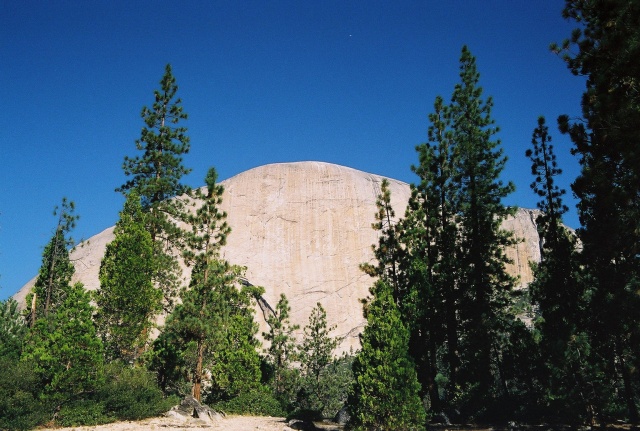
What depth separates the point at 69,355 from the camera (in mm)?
14086

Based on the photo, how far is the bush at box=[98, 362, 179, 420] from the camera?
14.8 meters

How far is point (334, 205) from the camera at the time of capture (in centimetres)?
6481

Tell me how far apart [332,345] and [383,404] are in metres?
18.1

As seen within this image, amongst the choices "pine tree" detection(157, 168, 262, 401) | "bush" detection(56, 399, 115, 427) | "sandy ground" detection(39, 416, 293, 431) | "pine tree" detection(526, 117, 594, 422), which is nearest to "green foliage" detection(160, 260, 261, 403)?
"pine tree" detection(157, 168, 262, 401)

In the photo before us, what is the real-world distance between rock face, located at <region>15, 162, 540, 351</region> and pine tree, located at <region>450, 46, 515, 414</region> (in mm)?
37542

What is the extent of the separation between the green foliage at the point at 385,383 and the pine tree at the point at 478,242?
6480 mm

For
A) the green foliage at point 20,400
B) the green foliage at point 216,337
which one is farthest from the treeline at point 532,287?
the green foliage at point 20,400

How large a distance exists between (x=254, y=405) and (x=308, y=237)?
42961 mm

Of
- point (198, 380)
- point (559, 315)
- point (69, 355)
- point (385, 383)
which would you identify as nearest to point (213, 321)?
point (198, 380)

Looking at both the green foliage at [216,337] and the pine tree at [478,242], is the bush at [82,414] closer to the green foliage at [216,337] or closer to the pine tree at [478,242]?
the green foliage at [216,337]

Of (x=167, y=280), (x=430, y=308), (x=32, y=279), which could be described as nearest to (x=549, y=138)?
(x=430, y=308)

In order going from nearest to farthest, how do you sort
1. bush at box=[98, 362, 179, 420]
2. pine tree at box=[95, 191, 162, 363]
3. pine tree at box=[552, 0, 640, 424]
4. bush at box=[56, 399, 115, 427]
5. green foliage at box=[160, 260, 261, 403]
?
1. pine tree at box=[552, 0, 640, 424]
2. bush at box=[56, 399, 115, 427]
3. bush at box=[98, 362, 179, 420]
4. pine tree at box=[95, 191, 162, 363]
5. green foliage at box=[160, 260, 261, 403]

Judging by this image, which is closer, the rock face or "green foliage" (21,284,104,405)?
"green foliage" (21,284,104,405)

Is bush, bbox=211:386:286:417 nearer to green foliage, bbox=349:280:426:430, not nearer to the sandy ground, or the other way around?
the sandy ground
